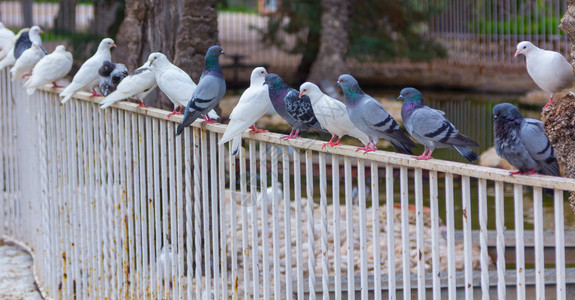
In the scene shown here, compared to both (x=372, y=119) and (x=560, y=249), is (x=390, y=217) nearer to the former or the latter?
(x=372, y=119)

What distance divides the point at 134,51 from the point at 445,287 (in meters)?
3.07

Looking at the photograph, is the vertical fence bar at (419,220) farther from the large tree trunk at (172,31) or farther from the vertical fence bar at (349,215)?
the large tree trunk at (172,31)

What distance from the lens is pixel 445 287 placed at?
15.9ft

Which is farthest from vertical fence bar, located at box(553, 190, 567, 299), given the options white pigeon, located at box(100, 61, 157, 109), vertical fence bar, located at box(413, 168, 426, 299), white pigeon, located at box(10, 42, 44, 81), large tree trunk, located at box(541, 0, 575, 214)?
white pigeon, located at box(10, 42, 44, 81)

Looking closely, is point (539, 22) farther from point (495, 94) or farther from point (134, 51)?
point (134, 51)

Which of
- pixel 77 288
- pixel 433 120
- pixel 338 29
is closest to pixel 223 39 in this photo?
pixel 338 29

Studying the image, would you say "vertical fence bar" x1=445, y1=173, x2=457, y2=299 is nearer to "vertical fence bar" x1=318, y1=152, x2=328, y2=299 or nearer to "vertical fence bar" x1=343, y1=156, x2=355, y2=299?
"vertical fence bar" x1=343, y1=156, x2=355, y2=299

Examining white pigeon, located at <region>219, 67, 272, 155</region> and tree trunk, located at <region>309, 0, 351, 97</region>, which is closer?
white pigeon, located at <region>219, 67, 272, 155</region>

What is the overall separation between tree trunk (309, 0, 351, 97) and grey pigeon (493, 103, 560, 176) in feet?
44.7

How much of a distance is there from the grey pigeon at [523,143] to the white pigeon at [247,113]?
1.12 meters

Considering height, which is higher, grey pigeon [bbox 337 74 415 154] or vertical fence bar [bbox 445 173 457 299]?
grey pigeon [bbox 337 74 415 154]

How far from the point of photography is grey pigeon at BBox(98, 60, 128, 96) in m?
4.73

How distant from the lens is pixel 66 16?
20.3 m

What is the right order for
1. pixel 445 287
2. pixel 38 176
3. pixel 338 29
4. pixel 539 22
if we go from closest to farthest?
pixel 445 287
pixel 38 176
pixel 338 29
pixel 539 22
